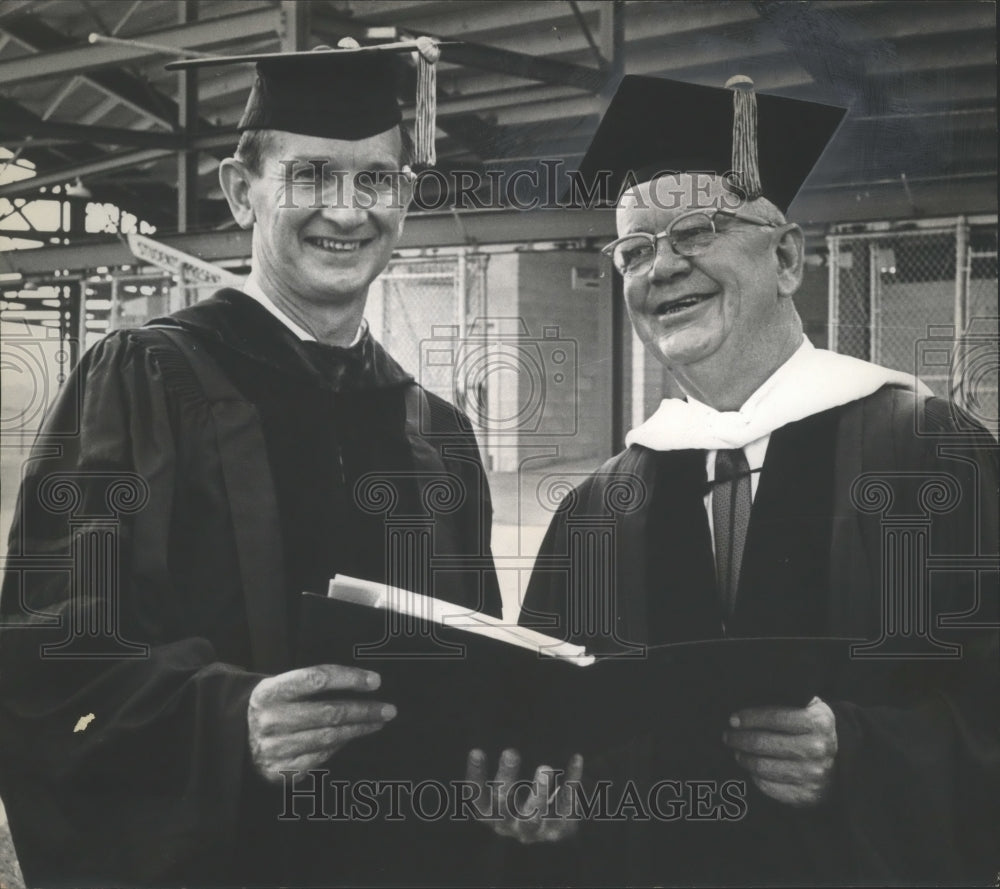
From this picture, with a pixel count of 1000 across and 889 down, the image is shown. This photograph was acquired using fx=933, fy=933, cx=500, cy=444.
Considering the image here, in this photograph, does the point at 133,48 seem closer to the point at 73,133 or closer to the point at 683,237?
the point at 73,133

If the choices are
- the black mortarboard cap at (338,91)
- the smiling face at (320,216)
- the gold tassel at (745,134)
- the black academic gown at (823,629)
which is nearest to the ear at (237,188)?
the smiling face at (320,216)

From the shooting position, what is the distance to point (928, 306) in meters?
2.69

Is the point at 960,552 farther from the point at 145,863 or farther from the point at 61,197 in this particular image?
the point at 61,197

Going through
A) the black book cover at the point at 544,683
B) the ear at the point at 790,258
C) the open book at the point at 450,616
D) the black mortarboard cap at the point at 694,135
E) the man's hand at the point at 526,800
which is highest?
the black mortarboard cap at the point at 694,135

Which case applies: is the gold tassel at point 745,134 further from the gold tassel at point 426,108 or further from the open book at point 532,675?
the open book at point 532,675

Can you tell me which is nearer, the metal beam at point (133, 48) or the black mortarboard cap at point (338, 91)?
the black mortarboard cap at point (338, 91)

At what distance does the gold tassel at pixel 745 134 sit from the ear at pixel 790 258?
16cm

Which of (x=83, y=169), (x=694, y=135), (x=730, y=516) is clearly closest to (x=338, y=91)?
(x=83, y=169)

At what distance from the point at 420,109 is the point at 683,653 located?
1.69m

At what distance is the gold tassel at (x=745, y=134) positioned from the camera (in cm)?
260

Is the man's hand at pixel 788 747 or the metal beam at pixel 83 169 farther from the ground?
the metal beam at pixel 83 169

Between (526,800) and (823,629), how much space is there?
98 centimetres

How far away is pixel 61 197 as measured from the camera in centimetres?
267

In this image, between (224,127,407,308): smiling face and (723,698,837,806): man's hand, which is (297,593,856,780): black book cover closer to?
(723,698,837,806): man's hand
